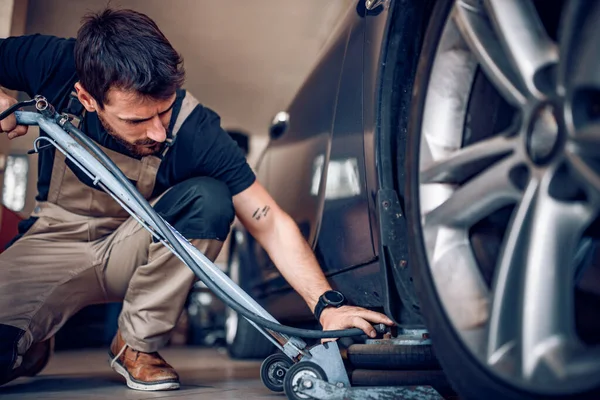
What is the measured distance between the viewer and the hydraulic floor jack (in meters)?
1.24

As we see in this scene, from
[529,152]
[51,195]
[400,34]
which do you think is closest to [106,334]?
[51,195]

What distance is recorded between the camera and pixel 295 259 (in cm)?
169

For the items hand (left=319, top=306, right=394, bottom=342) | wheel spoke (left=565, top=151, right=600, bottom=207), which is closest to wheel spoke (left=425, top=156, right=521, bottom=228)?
wheel spoke (left=565, top=151, right=600, bottom=207)

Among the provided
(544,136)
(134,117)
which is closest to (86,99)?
(134,117)

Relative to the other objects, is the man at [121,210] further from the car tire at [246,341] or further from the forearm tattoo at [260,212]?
the car tire at [246,341]

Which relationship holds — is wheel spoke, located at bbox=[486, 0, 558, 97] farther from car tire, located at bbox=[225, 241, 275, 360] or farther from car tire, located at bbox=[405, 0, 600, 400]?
car tire, located at bbox=[225, 241, 275, 360]

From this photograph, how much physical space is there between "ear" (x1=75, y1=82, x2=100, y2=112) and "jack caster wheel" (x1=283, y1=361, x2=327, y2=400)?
0.96m

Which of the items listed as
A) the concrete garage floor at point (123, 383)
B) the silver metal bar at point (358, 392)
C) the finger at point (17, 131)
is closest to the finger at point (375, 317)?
the silver metal bar at point (358, 392)

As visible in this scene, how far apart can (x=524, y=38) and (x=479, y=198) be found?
9.1 inches

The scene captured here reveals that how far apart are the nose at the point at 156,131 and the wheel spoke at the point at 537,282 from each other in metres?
1.10

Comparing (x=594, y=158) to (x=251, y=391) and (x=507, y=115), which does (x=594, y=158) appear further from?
(x=251, y=391)

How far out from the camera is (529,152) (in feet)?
2.69

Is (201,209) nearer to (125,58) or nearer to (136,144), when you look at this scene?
(136,144)

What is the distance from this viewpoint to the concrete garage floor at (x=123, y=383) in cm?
155
